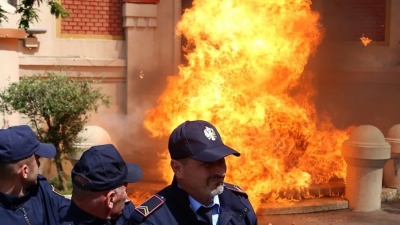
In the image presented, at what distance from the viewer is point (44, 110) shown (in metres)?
8.48

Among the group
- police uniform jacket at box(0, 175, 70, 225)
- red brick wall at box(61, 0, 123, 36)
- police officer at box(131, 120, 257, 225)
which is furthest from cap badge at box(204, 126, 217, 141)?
red brick wall at box(61, 0, 123, 36)

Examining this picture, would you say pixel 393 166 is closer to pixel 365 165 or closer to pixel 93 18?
pixel 365 165

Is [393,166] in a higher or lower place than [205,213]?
lower

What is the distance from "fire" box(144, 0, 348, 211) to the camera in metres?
9.63

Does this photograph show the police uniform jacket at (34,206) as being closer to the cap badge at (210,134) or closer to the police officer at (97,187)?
the police officer at (97,187)

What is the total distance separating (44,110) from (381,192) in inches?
232

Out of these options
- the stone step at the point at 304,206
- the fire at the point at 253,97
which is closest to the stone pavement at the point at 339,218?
the stone step at the point at 304,206

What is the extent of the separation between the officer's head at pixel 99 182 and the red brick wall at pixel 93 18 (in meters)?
8.75

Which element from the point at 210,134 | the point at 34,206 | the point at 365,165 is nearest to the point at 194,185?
the point at 210,134

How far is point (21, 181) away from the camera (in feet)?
12.6

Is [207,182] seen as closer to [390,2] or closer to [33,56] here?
[33,56]

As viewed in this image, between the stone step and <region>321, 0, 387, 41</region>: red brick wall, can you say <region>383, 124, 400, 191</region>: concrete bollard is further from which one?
<region>321, 0, 387, 41</region>: red brick wall

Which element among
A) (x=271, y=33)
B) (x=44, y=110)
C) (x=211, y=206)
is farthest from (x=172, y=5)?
(x=211, y=206)

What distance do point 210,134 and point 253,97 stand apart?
7.41 m
